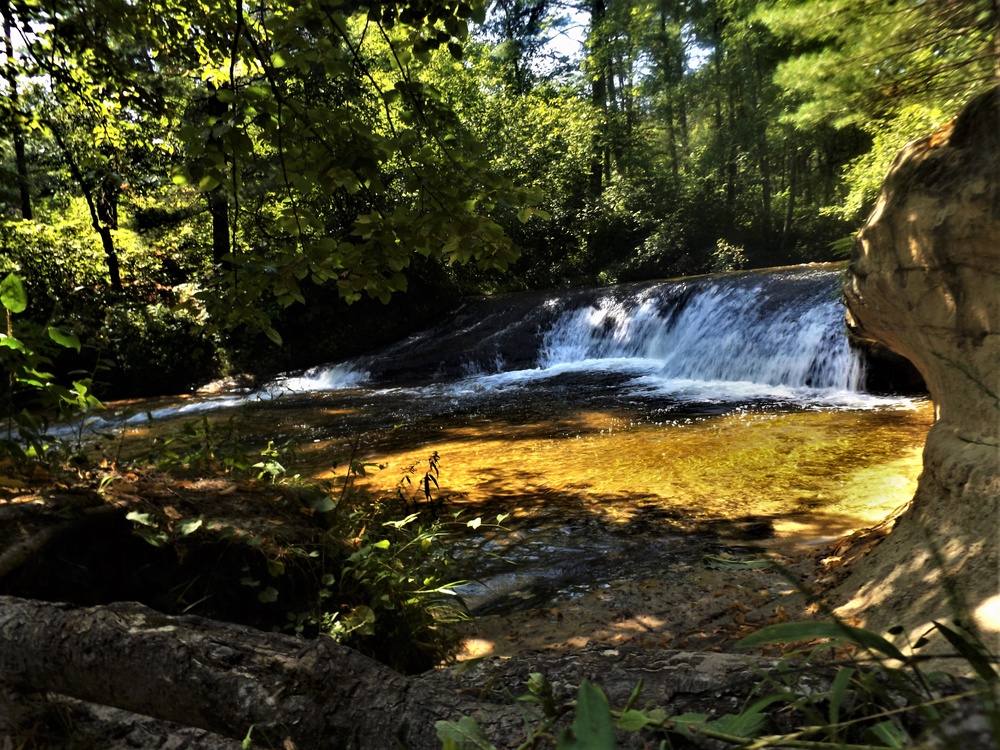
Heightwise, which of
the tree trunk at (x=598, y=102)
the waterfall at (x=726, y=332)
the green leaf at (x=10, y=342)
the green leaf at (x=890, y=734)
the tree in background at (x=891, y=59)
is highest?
the tree trunk at (x=598, y=102)

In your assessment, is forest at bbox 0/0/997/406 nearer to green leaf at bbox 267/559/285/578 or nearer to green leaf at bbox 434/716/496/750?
green leaf at bbox 267/559/285/578

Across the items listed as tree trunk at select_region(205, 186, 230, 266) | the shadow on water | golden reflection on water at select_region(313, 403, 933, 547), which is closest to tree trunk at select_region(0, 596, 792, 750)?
the shadow on water

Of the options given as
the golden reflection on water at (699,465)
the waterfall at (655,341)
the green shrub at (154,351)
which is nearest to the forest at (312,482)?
the golden reflection on water at (699,465)

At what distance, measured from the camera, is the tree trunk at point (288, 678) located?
1103 mm

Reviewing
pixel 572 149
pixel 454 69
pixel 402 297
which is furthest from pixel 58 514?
pixel 454 69

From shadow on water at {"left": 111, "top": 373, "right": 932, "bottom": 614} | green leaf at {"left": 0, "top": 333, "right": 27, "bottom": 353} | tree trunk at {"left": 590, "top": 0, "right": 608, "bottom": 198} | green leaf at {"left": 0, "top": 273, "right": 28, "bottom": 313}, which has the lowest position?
shadow on water at {"left": 111, "top": 373, "right": 932, "bottom": 614}

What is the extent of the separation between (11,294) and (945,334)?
410 centimetres

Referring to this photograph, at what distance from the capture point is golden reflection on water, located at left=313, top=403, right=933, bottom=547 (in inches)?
200

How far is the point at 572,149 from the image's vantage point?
24.5m

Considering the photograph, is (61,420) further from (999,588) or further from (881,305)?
(881,305)

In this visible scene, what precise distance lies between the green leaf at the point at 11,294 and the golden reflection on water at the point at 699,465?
2.53 meters

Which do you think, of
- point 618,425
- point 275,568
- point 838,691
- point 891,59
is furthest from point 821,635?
point 891,59

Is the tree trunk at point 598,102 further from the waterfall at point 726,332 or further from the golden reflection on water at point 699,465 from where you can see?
the golden reflection on water at point 699,465

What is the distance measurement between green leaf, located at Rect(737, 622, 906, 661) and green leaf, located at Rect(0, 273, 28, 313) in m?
2.82
